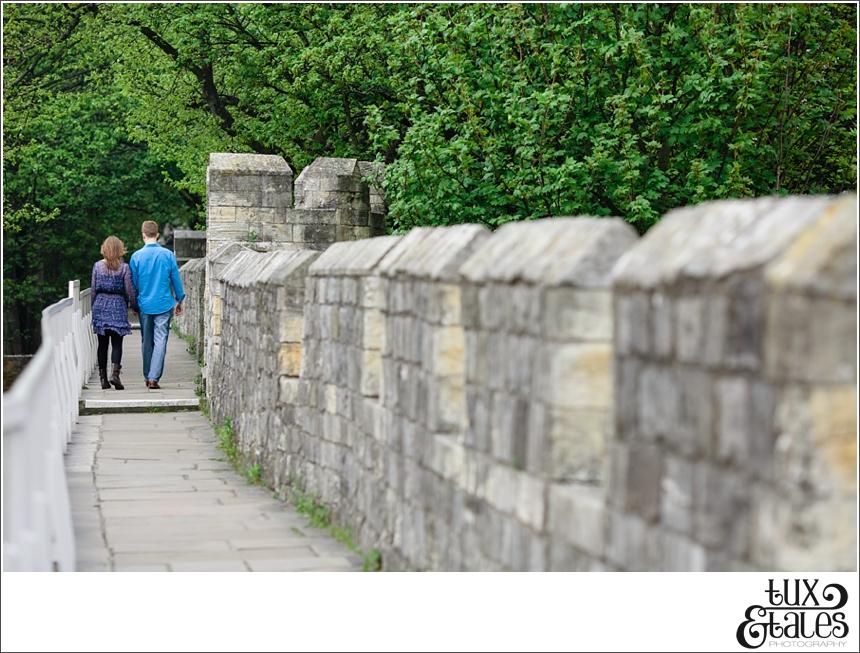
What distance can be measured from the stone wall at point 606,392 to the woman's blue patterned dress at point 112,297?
7052mm

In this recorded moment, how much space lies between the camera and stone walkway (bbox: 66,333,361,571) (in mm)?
6879

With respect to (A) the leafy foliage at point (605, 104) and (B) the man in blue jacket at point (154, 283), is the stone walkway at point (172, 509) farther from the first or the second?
(A) the leafy foliage at point (605, 104)

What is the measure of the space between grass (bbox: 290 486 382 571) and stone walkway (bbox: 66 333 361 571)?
5cm

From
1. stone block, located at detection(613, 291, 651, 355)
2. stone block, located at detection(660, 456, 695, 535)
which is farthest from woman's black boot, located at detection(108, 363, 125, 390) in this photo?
stone block, located at detection(660, 456, 695, 535)

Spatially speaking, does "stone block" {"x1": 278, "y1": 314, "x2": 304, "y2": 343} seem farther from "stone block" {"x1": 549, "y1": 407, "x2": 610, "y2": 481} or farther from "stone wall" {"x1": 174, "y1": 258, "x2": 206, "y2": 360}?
"stone wall" {"x1": 174, "y1": 258, "x2": 206, "y2": 360}

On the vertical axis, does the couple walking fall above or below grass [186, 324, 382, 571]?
above

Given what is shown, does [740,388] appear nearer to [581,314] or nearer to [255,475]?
[581,314]

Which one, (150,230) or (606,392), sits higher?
(150,230)

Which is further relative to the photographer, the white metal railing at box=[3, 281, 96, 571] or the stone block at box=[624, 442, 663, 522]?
the white metal railing at box=[3, 281, 96, 571]

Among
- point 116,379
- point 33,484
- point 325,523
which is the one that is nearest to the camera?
point 33,484

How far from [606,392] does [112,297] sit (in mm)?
10762

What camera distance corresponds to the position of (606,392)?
4242 millimetres

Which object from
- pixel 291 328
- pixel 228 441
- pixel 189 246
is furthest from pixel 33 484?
pixel 189 246

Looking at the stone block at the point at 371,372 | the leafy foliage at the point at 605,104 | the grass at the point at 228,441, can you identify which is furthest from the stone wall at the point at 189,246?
the stone block at the point at 371,372
